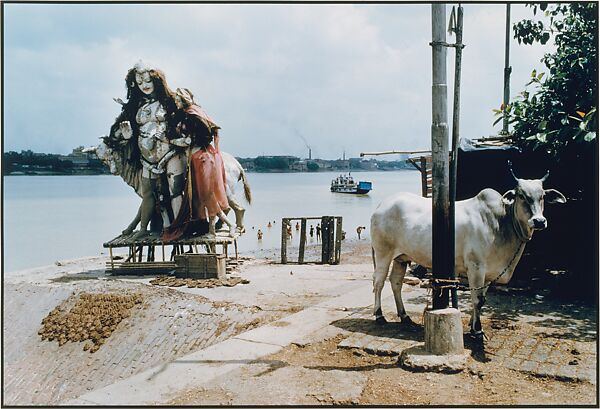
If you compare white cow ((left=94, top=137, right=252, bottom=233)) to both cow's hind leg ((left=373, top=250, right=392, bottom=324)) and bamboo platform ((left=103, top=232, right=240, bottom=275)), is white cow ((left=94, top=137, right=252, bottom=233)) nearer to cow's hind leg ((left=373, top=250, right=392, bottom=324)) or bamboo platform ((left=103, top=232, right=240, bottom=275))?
bamboo platform ((left=103, top=232, right=240, bottom=275))

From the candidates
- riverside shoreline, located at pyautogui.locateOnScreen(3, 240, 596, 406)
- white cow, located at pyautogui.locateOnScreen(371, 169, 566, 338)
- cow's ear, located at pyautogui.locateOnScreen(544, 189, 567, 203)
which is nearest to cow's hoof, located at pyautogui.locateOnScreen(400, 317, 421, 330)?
riverside shoreline, located at pyautogui.locateOnScreen(3, 240, 596, 406)

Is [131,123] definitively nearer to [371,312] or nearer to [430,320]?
[371,312]

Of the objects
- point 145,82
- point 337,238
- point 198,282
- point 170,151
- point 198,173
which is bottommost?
point 198,282

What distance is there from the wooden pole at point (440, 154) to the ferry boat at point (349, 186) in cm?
7193

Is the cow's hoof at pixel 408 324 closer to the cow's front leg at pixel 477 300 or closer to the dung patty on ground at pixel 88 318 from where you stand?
the cow's front leg at pixel 477 300

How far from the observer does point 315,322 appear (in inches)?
327

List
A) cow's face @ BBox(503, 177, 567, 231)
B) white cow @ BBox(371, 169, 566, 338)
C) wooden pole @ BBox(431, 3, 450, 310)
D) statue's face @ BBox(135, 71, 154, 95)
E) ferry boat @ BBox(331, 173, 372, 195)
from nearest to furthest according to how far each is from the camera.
→ wooden pole @ BBox(431, 3, 450, 310) < cow's face @ BBox(503, 177, 567, 231) < white cow @ BBox(371, 169, 566, 338) < statue's face @ BBox(135, 71, 154, 95) < ferry boat @ BBox(331, 173, 372, 195)

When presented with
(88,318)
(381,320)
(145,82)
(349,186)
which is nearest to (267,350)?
(381,320)

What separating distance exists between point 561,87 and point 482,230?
384 centimetres

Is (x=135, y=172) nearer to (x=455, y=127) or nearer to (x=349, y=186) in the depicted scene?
(x=455, y=127)

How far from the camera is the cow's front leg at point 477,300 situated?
268 inches

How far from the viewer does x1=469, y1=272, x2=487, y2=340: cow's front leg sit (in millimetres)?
6812

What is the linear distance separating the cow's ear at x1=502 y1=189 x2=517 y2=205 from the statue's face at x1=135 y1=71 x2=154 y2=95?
34.1 feet

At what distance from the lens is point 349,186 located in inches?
3159
